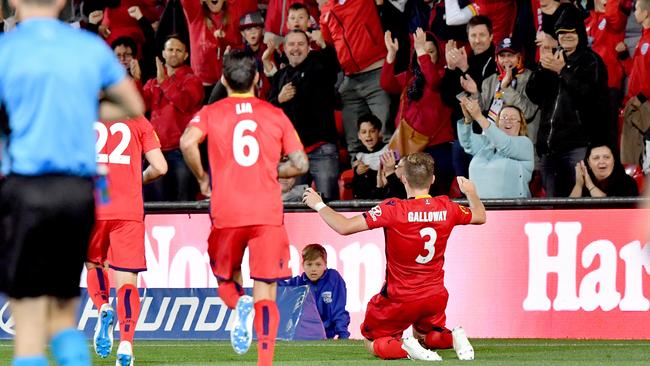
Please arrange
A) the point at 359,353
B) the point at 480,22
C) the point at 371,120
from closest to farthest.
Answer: the point at 359,353 < the point at 480,22 < the point at 371,120

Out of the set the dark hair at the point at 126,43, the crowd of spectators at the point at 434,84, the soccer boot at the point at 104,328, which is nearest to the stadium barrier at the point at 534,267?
the crowd of spectators at the point at 434,84

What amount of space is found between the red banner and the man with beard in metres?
2.36

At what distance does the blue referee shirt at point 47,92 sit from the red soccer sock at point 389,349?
5.29m

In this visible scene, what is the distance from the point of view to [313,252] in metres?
13.5

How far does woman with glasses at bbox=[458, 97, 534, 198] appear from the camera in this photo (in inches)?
552

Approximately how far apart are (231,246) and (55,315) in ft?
9.84

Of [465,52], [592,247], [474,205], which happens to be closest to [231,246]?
[474,205]

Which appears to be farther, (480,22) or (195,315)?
(480,22)

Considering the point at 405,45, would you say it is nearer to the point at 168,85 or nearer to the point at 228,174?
the point at 168,85

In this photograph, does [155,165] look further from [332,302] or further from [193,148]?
[332,302]

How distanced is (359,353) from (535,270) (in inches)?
97.6

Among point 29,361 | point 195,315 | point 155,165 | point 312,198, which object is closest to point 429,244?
point 312,198

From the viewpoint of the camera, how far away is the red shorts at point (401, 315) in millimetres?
10656

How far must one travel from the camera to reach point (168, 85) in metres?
16.3
